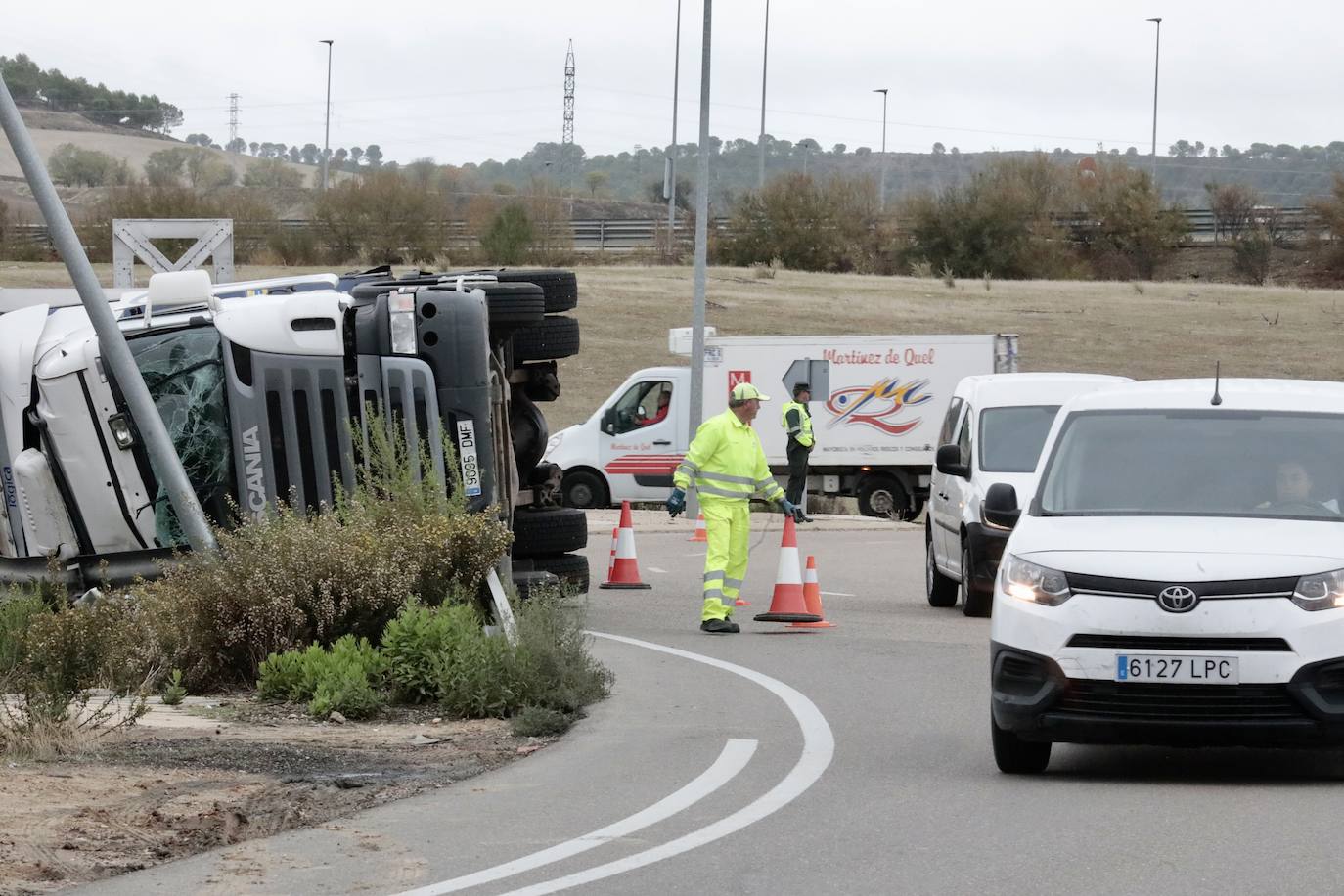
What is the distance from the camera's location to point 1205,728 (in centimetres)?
799

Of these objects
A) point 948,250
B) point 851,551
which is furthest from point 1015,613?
point 948,250

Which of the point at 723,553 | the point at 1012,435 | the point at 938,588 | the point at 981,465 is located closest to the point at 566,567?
the point at 723,553

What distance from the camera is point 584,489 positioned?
30359 mm

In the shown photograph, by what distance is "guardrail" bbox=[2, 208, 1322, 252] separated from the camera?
64375 mm

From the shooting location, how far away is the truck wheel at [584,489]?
30.2m

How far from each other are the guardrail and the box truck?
33.9 meters

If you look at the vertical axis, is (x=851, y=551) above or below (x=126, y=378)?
below

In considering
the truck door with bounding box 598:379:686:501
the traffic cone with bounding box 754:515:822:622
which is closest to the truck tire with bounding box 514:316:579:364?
the traffic cone with bounding box 754:515:822:622

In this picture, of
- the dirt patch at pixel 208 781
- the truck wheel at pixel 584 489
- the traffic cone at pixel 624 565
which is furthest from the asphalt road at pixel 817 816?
the truck wheel at pixel 584 489

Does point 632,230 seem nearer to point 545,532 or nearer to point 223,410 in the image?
point 545,532

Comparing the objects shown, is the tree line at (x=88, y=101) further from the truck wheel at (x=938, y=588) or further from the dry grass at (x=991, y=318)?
the truck wheel at (x=938, y=588)

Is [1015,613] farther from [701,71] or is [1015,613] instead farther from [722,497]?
A: [701,71]

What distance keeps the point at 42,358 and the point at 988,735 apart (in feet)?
24.2

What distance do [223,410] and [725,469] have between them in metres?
3.77
